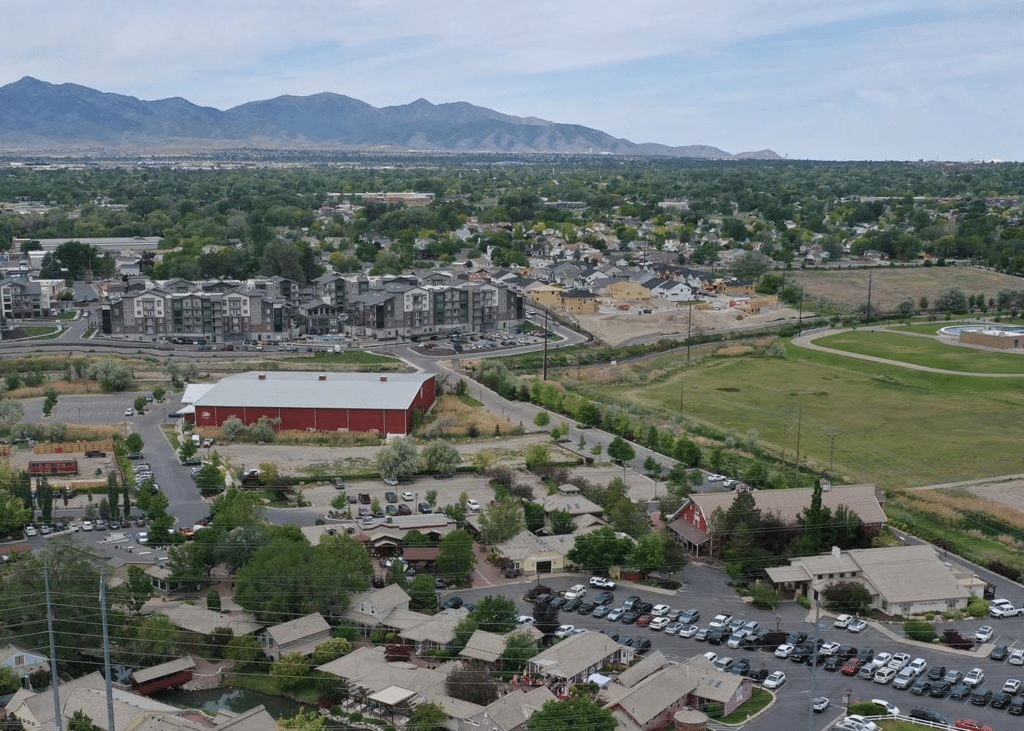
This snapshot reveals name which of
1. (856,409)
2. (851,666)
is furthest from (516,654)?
(856,409)

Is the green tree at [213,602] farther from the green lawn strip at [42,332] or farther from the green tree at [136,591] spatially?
the green lawn strip at [42,332]

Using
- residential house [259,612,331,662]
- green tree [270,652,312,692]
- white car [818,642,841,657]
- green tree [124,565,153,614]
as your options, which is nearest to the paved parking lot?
white car [818,642,841,657]

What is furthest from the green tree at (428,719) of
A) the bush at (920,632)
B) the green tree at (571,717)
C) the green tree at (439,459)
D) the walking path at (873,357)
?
the walking path at (873,357)

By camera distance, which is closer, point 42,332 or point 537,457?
point 537,457

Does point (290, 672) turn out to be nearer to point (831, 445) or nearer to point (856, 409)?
point (831, 445)

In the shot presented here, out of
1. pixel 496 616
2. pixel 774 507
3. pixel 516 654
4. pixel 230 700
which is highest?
pixel 774 507

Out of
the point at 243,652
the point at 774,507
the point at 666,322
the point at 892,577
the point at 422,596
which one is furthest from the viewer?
the point at 666,322

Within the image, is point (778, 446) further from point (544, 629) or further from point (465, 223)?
point (465, 223)
